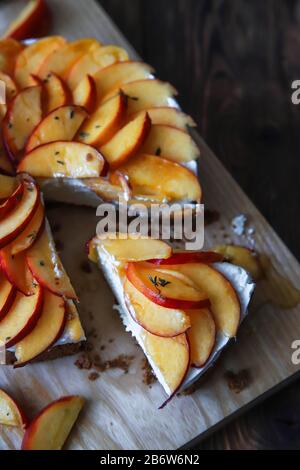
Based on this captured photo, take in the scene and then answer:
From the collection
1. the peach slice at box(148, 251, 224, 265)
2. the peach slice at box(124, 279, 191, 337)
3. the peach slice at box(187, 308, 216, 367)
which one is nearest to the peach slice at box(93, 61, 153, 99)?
the peach slice at box(148, 251, 224, 265)

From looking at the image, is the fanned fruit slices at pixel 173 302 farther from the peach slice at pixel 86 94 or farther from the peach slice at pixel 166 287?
the peach slice at pixel 86 94

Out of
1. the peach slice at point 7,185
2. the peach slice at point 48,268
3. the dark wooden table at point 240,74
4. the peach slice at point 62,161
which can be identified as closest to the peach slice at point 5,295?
the peach slice at point 48,268

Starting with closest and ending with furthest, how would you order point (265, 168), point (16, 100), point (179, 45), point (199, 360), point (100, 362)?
1. point (199, 360)
2. point (100, 362)
3. point (16, 100)
4. point (265, 168)
5. point (179, 45)

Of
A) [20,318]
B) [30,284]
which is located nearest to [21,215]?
[30,284]

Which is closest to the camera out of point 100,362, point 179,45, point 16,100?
point 100,362

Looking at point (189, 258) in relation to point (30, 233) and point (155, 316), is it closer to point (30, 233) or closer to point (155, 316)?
point (155, 316)
